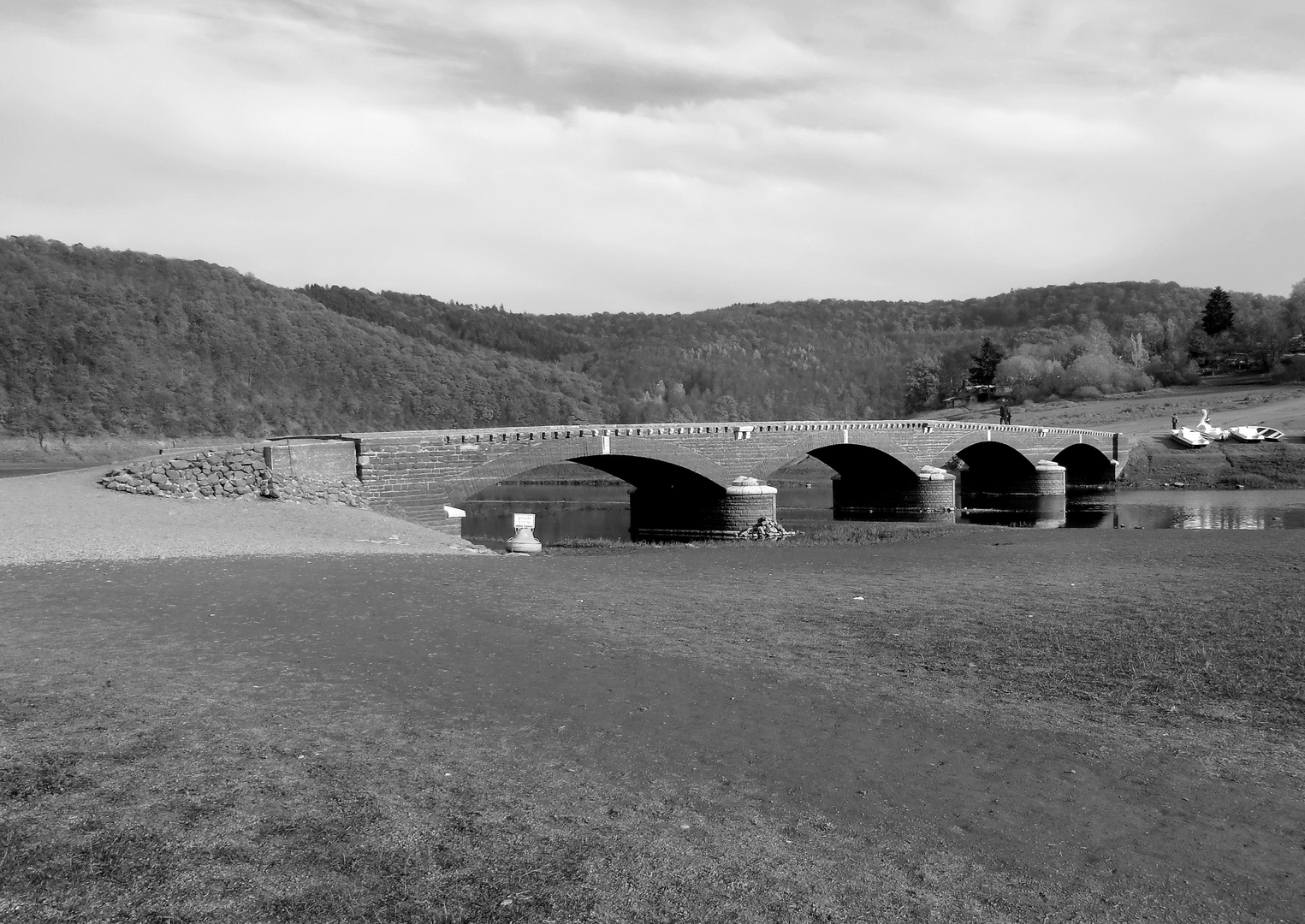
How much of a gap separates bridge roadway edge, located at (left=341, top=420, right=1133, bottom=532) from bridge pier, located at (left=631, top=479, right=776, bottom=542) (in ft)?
3.69

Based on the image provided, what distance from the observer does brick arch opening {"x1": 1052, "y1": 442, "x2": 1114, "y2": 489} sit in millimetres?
64188

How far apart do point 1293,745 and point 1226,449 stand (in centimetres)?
6447

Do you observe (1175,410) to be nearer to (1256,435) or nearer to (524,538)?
(1256,435)

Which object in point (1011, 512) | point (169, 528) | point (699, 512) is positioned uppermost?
point (169, 528)

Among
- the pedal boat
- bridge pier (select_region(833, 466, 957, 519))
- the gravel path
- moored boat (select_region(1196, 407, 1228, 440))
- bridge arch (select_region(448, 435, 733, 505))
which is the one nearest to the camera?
the gravel path

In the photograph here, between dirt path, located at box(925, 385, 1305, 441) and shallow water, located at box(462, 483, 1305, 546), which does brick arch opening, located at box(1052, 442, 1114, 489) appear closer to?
shallow water, located at box(462, 483, 1305, 546)

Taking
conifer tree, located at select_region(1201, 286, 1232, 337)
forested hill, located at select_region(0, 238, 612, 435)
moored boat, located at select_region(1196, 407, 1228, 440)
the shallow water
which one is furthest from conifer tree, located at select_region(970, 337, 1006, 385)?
the shallow water

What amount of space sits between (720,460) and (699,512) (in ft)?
7.66

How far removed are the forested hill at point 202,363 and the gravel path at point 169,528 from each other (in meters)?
52.7

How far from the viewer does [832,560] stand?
1897cm

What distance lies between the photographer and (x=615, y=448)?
35.2 metres

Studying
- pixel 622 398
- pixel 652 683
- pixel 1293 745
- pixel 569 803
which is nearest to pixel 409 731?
pixel 569 803

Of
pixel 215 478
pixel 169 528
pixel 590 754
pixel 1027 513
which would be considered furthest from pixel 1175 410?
pixel 590 754

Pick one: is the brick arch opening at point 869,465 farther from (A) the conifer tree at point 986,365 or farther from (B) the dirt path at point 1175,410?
(A) the conifer tree at point 986,365
